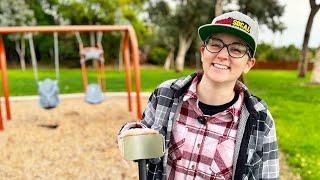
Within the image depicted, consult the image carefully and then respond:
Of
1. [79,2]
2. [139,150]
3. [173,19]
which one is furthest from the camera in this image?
[79,2]

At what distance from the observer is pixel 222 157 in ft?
→ 6.17

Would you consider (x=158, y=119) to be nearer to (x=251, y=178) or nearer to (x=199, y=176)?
(x=199, y=176)

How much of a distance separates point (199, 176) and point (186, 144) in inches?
5.5

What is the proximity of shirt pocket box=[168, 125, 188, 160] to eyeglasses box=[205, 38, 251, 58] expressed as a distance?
340 millimetres

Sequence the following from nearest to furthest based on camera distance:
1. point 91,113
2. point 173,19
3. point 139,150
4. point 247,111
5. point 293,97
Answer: point 139,150, point 247,111, point 91,113, point 293,97, point 173,19

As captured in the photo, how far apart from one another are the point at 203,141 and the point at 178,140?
10 centimetres

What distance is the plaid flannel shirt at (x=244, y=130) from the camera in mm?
1848

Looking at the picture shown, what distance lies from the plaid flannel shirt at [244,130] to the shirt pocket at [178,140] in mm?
33

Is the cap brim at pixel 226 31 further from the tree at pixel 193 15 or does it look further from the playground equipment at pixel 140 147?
the tree at pixel 193 15

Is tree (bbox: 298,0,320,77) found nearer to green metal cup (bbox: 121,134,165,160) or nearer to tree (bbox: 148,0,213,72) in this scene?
tree (bbox: 148,0,213,72)

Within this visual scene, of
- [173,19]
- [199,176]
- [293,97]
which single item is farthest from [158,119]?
[173,19]

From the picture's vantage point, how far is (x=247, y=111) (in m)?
1.87

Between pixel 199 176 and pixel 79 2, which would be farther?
pixel 79 2

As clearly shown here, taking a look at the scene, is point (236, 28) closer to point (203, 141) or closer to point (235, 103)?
point (235, 103)
